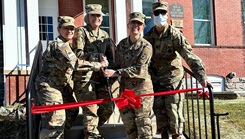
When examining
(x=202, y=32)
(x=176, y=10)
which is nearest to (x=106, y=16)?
(x=176, y=10)

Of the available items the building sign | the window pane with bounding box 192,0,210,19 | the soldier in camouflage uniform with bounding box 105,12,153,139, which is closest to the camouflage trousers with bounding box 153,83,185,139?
the soldier in camouflage uniform with bounding box 105,12,153,139

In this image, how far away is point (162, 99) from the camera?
4824 mm

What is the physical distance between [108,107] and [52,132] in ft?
3.01

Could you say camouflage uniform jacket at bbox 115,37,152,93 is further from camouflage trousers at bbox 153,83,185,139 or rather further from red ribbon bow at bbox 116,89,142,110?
camouflage trousers at bbox 153,83,185,139

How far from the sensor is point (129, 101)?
14.0 feet

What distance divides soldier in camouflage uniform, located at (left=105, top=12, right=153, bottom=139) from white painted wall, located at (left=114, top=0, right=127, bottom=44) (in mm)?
5542

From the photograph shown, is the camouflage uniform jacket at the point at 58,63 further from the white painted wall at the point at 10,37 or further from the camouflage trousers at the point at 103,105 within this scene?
the white painted wall at the point at 10,37

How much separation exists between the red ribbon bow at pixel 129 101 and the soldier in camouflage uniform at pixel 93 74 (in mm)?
556

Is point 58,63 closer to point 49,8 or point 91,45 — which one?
point 91,45

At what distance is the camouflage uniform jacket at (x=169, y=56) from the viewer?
4758 millimetres

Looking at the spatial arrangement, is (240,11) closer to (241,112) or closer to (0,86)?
(241,112)

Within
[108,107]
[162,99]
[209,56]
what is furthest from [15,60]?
[209,56]

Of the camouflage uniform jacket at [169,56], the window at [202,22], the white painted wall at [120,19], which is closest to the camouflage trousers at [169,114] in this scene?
the camouflage uniform jacket at [169,56]

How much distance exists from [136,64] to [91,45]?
2.54ft
